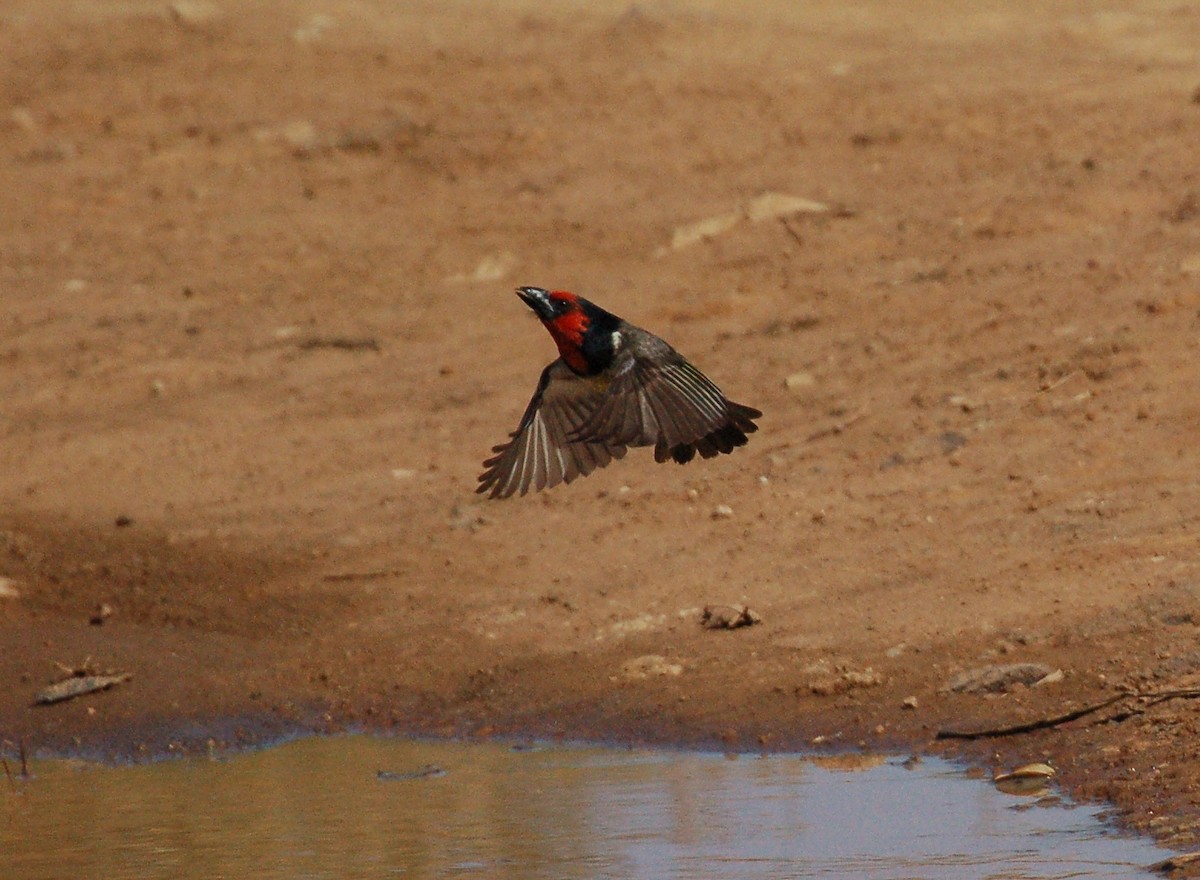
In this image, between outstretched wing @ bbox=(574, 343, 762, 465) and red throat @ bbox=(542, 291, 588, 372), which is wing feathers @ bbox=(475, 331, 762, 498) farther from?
red throat @ bbox=(542, 291, 588, 372)

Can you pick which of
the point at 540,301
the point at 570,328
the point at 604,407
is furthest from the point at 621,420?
the point at 540,301

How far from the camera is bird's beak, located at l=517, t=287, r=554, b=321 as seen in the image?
6070 mm

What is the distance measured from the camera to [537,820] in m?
6.00

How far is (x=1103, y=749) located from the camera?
19.5 ft

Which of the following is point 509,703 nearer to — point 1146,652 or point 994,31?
point 1146,652

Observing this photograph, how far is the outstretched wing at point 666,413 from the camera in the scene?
596 centimetres

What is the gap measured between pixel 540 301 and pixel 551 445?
24.6 inches

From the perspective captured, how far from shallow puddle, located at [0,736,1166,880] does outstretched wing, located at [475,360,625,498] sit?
0.90 meters

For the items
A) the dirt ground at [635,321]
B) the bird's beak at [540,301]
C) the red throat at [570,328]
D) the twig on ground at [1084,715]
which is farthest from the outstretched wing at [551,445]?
the twig on ground at [1084,715]

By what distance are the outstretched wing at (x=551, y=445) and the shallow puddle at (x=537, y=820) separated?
2.96 ft

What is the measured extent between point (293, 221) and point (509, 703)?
211 inches

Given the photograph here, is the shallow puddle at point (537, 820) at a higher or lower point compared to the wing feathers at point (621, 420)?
lower

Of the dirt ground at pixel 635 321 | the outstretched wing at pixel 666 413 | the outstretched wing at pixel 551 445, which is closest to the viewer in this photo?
the outstretched wing at pixel 666 413

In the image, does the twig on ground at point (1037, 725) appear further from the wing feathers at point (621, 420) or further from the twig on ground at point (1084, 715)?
the wing feathers at point (621, 420)
